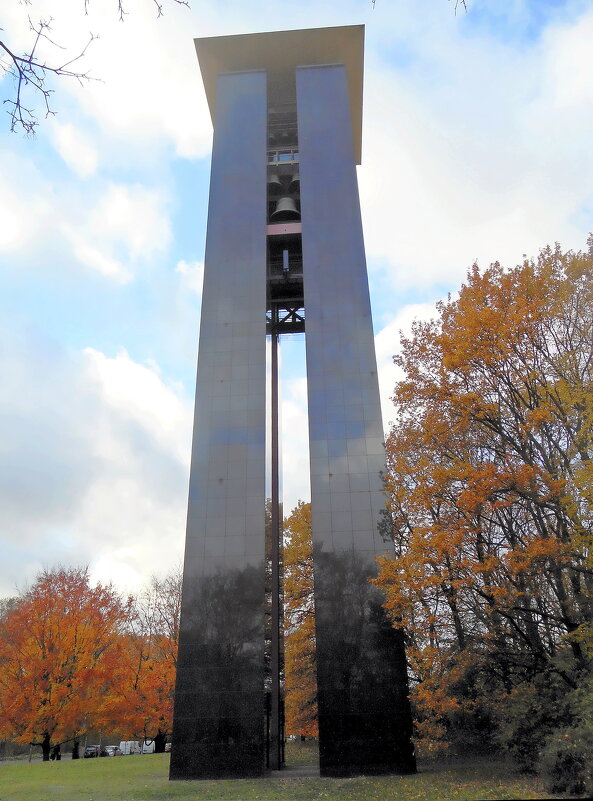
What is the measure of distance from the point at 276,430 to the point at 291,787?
47.4ft

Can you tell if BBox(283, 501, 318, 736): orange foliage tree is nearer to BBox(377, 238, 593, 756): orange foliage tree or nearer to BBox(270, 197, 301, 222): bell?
BBox(377, 238, 593, 756): orange foliage tree

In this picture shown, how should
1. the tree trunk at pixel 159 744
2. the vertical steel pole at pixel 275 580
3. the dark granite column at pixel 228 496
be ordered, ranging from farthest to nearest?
the tree trunk at pixel 159 744, the vertical steel pole at pixel 275 580, the dark granite column at pixel 228 496

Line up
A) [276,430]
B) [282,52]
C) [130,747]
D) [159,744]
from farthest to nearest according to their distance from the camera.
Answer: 1. [130,747]
2. [159,744]
3. [282,52]
4. [276,430]

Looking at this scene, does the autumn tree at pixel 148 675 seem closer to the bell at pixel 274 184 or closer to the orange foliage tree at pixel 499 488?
the orange foliage tree at pixel 499 488

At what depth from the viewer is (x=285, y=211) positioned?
27.9 meters

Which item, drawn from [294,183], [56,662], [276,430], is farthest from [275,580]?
[294,183]

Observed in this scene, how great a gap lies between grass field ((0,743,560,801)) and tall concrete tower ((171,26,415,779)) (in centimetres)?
122

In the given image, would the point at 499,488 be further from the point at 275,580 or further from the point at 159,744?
the point at 159,744

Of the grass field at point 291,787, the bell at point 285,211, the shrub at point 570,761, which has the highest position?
the bell at point 285,211

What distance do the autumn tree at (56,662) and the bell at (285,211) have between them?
20.7 metres

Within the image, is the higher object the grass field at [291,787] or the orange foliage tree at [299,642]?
the orange foliage tree at [299,642]

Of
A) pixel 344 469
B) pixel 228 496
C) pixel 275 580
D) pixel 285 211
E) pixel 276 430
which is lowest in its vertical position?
pixel 275 580

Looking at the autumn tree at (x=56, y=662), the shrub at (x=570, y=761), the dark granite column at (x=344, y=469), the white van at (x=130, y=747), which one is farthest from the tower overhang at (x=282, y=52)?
the white van at (x=130, y=747)

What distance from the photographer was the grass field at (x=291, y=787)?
43.8 ft
